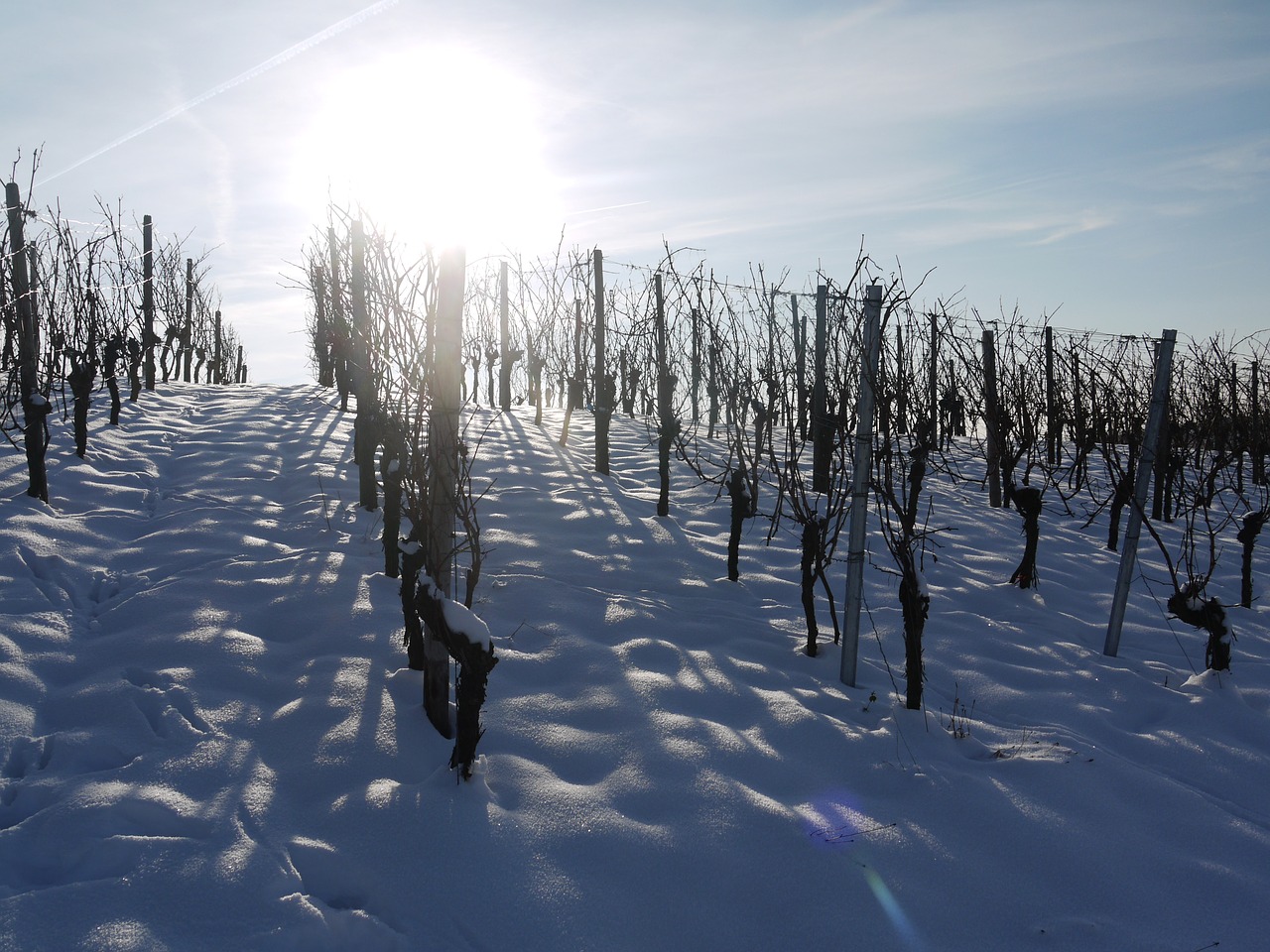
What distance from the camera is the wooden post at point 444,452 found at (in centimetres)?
312

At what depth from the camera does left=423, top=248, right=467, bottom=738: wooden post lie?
10.2 ft

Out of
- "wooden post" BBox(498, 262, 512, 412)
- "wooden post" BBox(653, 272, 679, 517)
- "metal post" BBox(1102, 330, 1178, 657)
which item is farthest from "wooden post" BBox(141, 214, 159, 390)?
"metal post" BBox(1102, 330, 1178, 657)

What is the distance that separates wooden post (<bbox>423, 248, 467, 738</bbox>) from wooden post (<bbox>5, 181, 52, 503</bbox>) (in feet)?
15.1

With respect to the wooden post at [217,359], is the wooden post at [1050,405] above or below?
below

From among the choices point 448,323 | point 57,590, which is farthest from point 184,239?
point 448,323

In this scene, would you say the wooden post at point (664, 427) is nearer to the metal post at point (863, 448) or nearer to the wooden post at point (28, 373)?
the metal post at point (863, 448)

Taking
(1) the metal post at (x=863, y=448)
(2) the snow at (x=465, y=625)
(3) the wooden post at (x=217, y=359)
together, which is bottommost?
(2) the snow at (x=465, y=625)

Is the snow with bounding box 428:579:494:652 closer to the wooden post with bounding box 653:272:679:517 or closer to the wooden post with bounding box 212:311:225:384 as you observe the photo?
the wooden post with bounding box 653:272:679:517

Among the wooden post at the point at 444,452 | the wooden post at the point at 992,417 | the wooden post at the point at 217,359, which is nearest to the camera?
the wooden post at the point at 444,452

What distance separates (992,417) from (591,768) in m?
6.66

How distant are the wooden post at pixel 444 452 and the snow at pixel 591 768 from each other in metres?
0.20

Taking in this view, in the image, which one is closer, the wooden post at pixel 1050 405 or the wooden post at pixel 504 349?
the wooden post at pixel 1050 405

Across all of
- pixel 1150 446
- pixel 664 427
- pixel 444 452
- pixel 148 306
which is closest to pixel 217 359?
pixel 148 306

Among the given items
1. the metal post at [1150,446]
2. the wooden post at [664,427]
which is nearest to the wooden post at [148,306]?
the wooden post at [664,427]
